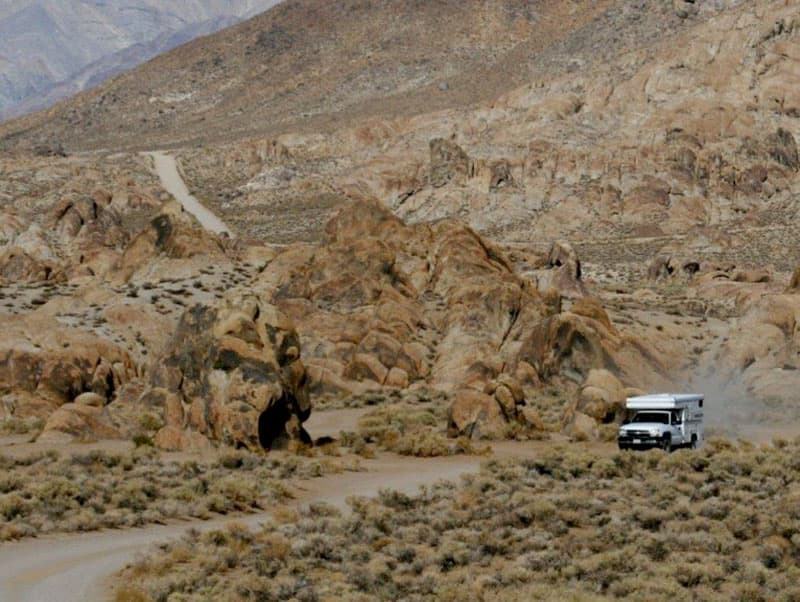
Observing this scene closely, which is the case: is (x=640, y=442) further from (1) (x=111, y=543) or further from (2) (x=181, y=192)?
(2) (x=181, y=192)

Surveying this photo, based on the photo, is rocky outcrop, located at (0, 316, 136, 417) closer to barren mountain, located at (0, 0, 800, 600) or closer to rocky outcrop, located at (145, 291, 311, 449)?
barren mountain, located at (0, 0, 800, 600)

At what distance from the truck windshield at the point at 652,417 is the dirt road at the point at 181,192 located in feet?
284

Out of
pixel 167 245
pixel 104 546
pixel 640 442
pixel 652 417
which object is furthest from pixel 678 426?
pixel 167 245

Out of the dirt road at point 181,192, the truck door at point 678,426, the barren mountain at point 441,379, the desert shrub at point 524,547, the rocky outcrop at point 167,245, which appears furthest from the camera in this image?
the dirt road at point 181,192

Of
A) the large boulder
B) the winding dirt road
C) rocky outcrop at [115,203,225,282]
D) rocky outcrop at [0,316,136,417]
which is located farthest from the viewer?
rocky outcrop at [115,203,225,282]

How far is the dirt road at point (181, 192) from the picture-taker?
12923 centimetres

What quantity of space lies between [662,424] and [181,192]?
130m

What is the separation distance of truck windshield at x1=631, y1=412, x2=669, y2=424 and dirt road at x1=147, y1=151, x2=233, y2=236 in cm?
8656

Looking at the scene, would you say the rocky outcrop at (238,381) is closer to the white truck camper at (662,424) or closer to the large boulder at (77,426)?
the large boulder at (77,426)

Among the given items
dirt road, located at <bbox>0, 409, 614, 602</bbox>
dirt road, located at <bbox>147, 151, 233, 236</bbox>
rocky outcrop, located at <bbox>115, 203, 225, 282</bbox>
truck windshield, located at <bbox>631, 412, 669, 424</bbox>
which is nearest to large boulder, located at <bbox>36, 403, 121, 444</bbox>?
dirt road, located at <bbox>0, 409, 614, 602</bbox>

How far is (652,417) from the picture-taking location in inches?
1198

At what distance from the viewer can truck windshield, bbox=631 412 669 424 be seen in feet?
99.1

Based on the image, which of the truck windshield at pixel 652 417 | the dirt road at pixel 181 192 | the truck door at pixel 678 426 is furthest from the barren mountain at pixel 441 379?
the dirt road at pixel 181 192

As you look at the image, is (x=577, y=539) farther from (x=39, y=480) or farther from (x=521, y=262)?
(x=521, y=262)
